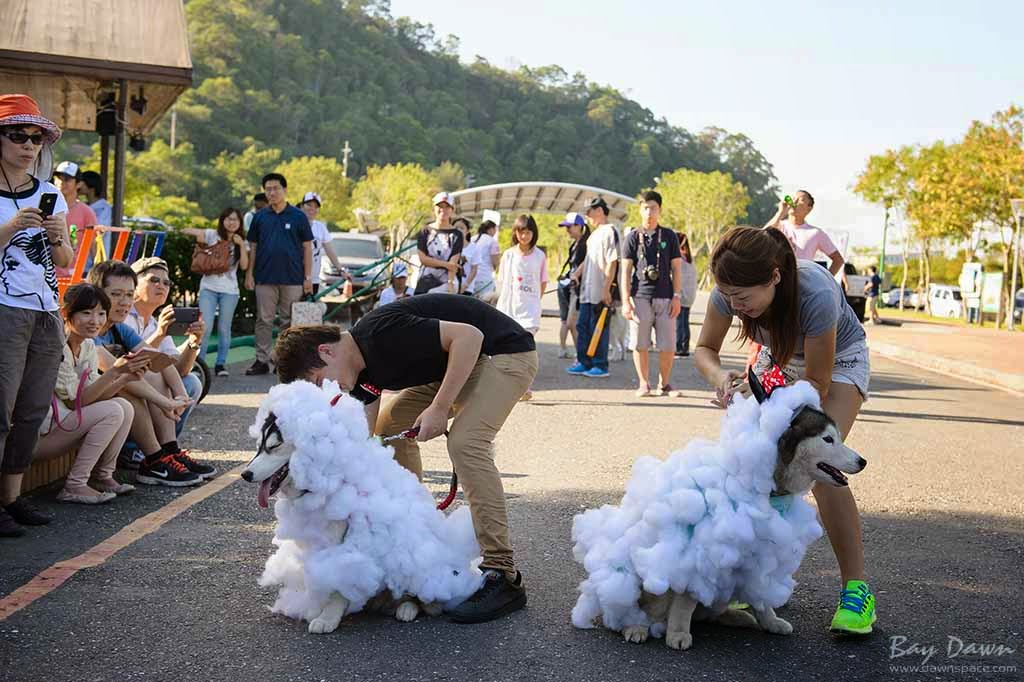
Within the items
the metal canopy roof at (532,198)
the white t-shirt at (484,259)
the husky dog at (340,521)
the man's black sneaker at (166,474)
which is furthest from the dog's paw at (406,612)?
the metal canopy roof at (532,198)

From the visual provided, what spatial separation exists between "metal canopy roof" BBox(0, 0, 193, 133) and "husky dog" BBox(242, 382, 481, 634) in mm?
9794

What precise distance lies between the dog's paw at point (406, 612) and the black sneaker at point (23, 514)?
2.43 m

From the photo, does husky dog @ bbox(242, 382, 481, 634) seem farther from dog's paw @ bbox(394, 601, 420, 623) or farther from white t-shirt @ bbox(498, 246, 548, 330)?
white t-shirt @ bbox(498, 246, 548, 330)

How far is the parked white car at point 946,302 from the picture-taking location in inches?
2601

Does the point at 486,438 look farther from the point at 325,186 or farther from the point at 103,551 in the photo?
the point at 325,186

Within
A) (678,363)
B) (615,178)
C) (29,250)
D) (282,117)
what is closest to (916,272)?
(615,178)

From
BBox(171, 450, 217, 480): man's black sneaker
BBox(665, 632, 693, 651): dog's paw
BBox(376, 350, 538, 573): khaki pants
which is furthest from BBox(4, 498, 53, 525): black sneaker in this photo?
BBox(665, 632, 693, 651): dog's paw

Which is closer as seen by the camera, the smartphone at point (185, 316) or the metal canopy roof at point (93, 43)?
the smartphone at point (185, 316)

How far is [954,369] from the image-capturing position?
1814 cm

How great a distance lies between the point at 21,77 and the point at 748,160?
542 feet

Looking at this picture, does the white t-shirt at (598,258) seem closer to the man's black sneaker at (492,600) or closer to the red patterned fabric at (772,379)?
the red patterned fabric at (772,379)

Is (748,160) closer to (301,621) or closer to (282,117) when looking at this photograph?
(282,117)

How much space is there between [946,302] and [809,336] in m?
68.0

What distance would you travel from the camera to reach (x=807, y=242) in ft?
35.7
